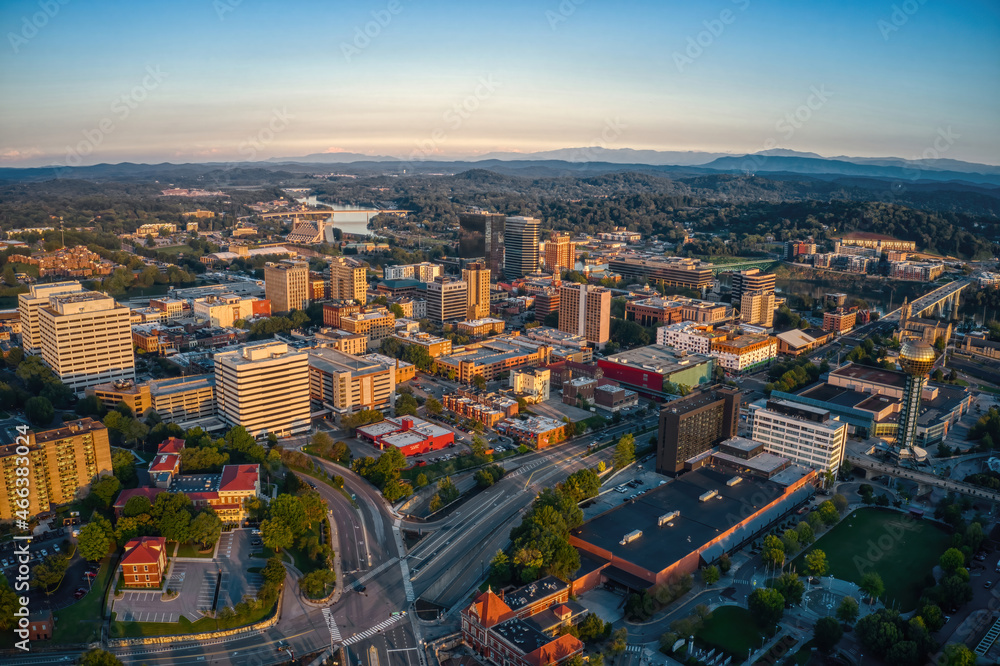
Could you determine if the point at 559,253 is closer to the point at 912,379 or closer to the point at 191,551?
the point at 912,379

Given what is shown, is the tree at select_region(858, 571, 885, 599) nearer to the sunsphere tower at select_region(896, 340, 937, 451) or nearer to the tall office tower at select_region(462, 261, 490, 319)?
the sunsphere tower at select_region(896, 340, 937, 451)

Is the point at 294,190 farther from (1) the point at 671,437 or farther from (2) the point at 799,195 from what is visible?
(1) the point at 671,437

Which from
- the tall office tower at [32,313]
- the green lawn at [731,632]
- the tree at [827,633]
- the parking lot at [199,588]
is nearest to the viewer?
the tree at [827,633]

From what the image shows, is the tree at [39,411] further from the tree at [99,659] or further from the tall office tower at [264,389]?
the tree at [99,659]

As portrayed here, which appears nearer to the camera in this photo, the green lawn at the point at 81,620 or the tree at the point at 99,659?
the tree at the point at 99,659

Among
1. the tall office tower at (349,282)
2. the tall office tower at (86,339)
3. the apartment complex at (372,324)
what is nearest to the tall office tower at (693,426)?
the apartment complex at (372,324)

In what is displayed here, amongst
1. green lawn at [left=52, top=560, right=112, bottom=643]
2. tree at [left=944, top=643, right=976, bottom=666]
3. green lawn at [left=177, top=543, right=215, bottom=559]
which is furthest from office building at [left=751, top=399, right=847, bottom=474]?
green lawn at [left=52, top=560, right=112, bottom=643]

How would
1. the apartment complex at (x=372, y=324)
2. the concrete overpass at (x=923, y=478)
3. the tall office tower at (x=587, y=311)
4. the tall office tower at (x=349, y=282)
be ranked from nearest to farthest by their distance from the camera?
the concrete overpass at (x=923, y=478), the apartment complex at (x=372, y=324), the tall office tower at (x=587, y=311), the tall office tower at (x=349, y=282)
